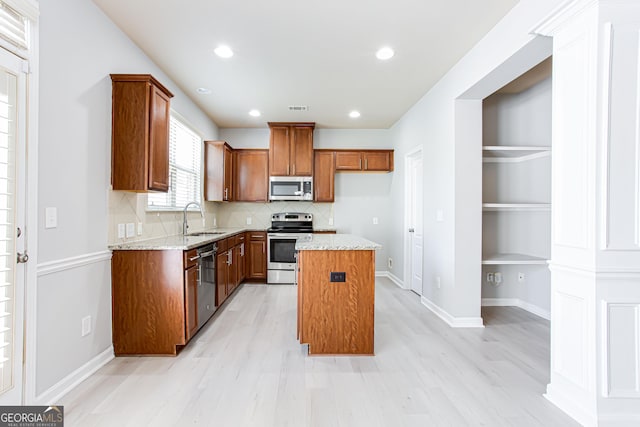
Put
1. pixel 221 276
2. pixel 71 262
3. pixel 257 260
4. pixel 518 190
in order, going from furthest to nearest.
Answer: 1. pixel 257 260
2. pixel 518 190
3. pixel 221 276
4. pixel 71 262

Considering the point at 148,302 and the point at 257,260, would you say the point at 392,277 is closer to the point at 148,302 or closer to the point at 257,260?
the point at 257,260

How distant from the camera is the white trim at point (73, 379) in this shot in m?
1.88

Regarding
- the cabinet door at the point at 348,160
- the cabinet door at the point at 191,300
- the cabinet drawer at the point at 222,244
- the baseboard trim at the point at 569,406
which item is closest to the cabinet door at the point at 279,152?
the cabinet door at the point at 348,160

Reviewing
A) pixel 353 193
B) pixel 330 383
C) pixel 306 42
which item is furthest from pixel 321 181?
pixel 330 383

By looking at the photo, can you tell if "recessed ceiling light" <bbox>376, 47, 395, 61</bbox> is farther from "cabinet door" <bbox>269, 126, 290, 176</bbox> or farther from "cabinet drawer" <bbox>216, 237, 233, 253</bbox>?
"cabinet drawer" <bbox>216, 237, 233, 253</bbox>

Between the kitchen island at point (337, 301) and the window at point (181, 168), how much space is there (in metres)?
1.98

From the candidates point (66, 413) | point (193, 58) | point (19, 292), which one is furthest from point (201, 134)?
point (66, 413)

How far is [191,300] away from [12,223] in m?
1.40

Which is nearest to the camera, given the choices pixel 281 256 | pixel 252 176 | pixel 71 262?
pixel 71 262

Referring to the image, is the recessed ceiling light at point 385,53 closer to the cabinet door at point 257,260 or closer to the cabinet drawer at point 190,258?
the cabinet drawer at point 190,258

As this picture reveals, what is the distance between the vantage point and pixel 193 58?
10.1 feet

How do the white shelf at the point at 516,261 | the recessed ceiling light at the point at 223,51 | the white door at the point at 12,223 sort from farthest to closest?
the white shelf at the point at 516,261 < the recessed ceiling light at the point at 223,51 < the white door at the point at 12,223

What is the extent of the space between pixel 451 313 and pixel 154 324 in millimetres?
2969

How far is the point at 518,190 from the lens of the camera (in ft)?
12.6
